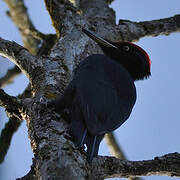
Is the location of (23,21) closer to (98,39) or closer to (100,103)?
(98,39)

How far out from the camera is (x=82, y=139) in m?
2.53

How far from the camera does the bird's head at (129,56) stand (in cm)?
392

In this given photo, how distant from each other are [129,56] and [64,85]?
1.00 m

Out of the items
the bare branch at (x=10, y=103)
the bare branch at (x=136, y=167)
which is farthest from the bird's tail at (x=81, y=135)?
the bare branch at (x=10, y=103)

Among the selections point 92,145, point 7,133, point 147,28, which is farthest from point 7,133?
point 147,28

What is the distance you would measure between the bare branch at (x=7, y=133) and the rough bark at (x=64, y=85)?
1.54 ft

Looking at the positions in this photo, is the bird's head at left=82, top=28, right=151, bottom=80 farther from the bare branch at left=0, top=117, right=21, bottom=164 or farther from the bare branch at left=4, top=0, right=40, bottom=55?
the bare branch at left=4, top=0, right=40, bottom=55

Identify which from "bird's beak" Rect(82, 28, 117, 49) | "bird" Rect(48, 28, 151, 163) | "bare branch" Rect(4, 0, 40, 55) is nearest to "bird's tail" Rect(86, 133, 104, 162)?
"bird" Rect(48, 28, 151, 163)

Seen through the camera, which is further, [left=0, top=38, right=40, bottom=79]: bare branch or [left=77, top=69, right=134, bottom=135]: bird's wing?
[left=0, top=38, right=40, bottom=79]: bare branch

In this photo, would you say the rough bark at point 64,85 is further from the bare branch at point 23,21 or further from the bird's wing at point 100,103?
the bare branch at point 23,21

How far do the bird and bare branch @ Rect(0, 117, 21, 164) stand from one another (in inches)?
32.4

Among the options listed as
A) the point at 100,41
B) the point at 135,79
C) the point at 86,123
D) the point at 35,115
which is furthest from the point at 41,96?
the point at 135,79

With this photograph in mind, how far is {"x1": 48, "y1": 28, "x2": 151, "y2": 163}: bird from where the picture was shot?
8.76 feet

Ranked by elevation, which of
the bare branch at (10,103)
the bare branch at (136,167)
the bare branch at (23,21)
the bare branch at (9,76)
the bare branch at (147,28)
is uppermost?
the bare branch at (23,21)
